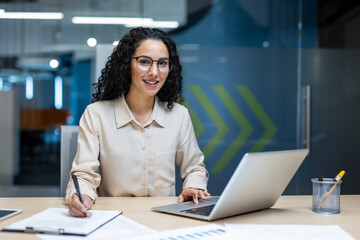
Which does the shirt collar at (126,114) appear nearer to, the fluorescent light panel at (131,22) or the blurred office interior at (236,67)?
the blurred office interior at (236,67)

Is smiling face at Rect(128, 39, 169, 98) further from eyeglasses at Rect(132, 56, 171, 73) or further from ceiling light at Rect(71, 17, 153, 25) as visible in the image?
ceiling light at Rect(71, 17, 153, 25)

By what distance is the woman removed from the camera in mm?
1974

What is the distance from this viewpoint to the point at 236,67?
3.92 metres

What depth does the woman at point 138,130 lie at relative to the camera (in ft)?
6.48

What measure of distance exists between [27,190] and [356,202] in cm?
389

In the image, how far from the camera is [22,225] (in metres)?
1.25

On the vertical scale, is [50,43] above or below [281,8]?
A: below

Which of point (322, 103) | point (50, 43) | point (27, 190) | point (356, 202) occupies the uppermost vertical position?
point (50, 43)

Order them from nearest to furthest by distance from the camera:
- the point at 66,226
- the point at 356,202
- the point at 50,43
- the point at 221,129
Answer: the point at 66,226 → the point at 356,202 → the point at 221,129 → the point at 50,43

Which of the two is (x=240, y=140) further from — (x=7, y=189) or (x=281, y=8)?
(x=7, y=189)

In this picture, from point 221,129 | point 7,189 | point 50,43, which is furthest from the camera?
point 7,189

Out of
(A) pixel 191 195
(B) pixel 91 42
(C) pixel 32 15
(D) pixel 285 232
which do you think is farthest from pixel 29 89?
(D) pixel 285 232

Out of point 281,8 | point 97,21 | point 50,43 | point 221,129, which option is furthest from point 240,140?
point 50,43

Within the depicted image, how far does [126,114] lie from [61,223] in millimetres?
813
